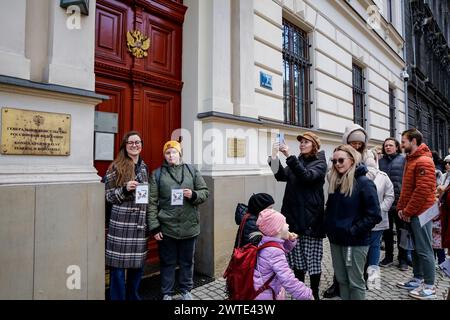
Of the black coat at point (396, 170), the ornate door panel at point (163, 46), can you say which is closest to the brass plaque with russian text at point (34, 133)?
the ornate door panel at point (163, 46)

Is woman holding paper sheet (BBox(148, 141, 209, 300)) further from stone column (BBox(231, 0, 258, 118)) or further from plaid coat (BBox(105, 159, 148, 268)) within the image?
stone column (BBox(231, 0, 258, 118))

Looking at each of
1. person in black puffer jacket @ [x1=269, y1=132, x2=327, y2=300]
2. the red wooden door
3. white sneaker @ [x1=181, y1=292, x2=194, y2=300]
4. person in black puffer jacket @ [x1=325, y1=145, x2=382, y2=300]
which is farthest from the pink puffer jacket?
the red wooden door

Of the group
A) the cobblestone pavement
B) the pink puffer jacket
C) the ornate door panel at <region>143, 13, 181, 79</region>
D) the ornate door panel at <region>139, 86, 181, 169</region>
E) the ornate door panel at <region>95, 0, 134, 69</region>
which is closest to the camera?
the pink puffer jacket

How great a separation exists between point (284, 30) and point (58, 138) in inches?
201

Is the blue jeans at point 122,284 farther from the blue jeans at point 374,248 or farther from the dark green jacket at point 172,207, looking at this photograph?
the blue jeans at point 374,248

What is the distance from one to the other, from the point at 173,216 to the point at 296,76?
471 cm

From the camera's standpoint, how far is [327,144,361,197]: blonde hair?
2.84 metres

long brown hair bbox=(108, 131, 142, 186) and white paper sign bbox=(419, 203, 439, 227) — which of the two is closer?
long brown hair bbox=(108, 131, 142, 186)

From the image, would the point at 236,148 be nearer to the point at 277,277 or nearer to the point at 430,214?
the point at 430,214

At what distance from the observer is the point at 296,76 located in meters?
6.77

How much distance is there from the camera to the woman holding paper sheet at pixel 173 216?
10.7ft

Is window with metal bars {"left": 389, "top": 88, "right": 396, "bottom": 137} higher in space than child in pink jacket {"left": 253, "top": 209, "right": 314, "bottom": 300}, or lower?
higher

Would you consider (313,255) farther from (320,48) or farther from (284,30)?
(320,48)

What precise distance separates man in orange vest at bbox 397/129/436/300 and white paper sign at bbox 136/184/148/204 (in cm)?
304
